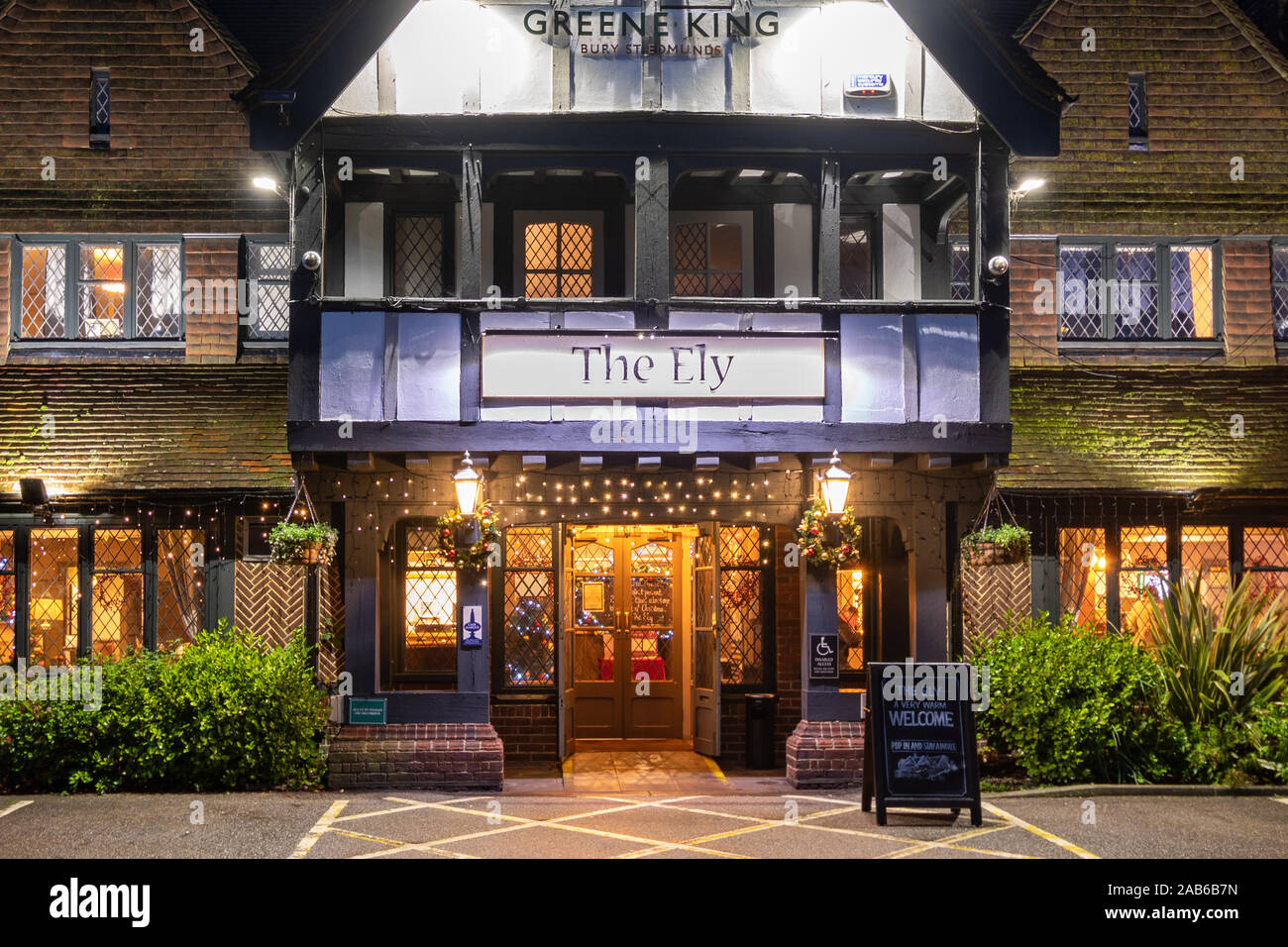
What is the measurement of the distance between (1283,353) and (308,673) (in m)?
11.9

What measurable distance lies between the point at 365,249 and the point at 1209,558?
10.2 m

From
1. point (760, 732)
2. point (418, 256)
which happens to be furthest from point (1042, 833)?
point (418, 256)

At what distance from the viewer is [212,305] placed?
48.6 ft

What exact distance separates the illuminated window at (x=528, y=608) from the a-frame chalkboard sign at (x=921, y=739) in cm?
465

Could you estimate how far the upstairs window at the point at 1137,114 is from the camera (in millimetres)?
15516

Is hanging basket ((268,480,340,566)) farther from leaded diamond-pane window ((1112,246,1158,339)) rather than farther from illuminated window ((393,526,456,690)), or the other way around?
leaded diamond-pane window ((1112,246,1158,339))

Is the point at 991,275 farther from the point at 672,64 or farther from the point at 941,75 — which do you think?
the point at 672,64

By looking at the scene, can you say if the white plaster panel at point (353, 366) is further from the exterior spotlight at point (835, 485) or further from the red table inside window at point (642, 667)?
the red table inside window at point (642, 667)

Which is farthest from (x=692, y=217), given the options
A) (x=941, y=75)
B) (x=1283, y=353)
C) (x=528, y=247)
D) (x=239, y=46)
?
(x=1283, y=353)

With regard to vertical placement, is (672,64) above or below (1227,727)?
above

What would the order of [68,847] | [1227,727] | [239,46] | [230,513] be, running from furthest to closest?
[239,46], [230,513], [1227,727], [68,847]

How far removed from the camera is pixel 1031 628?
43.1ft

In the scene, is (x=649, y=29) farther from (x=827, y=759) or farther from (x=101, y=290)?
(x=827, y=759)

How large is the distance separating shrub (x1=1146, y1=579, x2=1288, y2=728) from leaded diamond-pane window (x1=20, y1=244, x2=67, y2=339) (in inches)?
502
